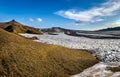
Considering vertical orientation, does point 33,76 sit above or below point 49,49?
below

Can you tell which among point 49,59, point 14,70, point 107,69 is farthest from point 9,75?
point 107,69

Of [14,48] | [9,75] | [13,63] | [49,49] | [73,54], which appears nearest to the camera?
[9,75]

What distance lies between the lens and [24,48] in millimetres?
26750

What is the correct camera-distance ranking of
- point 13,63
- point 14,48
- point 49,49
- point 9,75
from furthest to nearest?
point 49,49 → point 14,48 → point 13,63 → point 9,75

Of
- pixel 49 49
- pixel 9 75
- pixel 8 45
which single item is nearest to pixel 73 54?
pixel 49 49

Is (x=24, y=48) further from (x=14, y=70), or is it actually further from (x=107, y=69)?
(x=107, y=69)

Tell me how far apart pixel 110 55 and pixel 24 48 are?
53.7 feet

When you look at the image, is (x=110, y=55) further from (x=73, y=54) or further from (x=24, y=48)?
(x=24, y=48)

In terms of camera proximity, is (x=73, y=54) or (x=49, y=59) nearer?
(x=49, y=59)

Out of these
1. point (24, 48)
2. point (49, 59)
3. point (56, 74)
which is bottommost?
point (56, 74)

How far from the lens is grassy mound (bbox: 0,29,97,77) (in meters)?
23.1

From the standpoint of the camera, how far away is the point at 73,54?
107 ft

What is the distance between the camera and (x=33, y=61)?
82.1 ft

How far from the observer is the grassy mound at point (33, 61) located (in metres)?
23.1
